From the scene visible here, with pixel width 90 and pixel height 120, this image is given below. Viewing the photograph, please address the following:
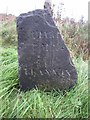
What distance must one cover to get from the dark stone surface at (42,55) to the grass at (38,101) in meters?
0.12

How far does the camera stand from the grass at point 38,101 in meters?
3.77

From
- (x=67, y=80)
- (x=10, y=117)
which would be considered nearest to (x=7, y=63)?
(x=67, y=80)

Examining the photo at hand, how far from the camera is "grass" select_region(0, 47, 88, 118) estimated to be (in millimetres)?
3768

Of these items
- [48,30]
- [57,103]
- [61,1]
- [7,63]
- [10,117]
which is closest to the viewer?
[10,117]

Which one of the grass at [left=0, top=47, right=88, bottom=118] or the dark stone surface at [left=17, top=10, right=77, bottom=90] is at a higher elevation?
the dark stone surface at [left=17, top=10, right=77, bottom=90]

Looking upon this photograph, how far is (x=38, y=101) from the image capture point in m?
3.95

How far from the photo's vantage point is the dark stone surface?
429 centimetres

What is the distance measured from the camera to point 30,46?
169 inches

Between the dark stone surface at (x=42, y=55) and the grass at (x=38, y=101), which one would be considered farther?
the dark stone surface at (x=42, y=55)

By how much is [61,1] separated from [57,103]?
10.0 feet

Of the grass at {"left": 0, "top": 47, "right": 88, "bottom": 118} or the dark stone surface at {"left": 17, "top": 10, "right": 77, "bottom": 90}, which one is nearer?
the grass at {"left": 0, "top": 47, "right": 88, "bottom": 118}

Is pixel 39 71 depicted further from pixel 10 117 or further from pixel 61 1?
pixel 61 1

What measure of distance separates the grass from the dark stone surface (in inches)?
4.7

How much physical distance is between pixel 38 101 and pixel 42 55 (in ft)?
2.03
